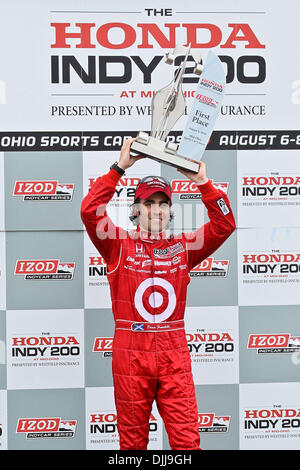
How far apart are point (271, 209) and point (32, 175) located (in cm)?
118

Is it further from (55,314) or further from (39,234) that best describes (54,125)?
(55,314)

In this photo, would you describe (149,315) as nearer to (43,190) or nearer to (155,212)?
(155,212)

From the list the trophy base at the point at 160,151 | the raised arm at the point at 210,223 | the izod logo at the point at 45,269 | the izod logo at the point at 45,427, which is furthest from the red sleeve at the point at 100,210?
the izod logo at the point at 45,427

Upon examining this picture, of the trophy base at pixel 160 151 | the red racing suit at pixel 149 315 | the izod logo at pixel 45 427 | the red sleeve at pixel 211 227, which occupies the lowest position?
the izod logo at pixel 45 427

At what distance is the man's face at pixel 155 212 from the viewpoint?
2.04 m

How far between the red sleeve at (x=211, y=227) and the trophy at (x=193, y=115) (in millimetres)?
116

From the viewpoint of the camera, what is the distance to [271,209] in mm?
2584

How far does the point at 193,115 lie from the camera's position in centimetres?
196

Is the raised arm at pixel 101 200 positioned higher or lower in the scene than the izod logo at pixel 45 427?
higher

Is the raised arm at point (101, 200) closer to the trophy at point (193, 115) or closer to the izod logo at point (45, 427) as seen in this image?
the trophy at point (193, 115)

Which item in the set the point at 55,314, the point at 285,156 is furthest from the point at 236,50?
the point at 55,314

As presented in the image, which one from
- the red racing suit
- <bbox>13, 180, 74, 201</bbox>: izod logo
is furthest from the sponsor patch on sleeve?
<bbox>13, 180, 74, 201</bbox>: izod logo

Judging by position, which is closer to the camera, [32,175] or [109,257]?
[109,257]

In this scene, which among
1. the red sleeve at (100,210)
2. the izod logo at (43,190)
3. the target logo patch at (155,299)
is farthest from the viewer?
the izod logo at (43,190)
